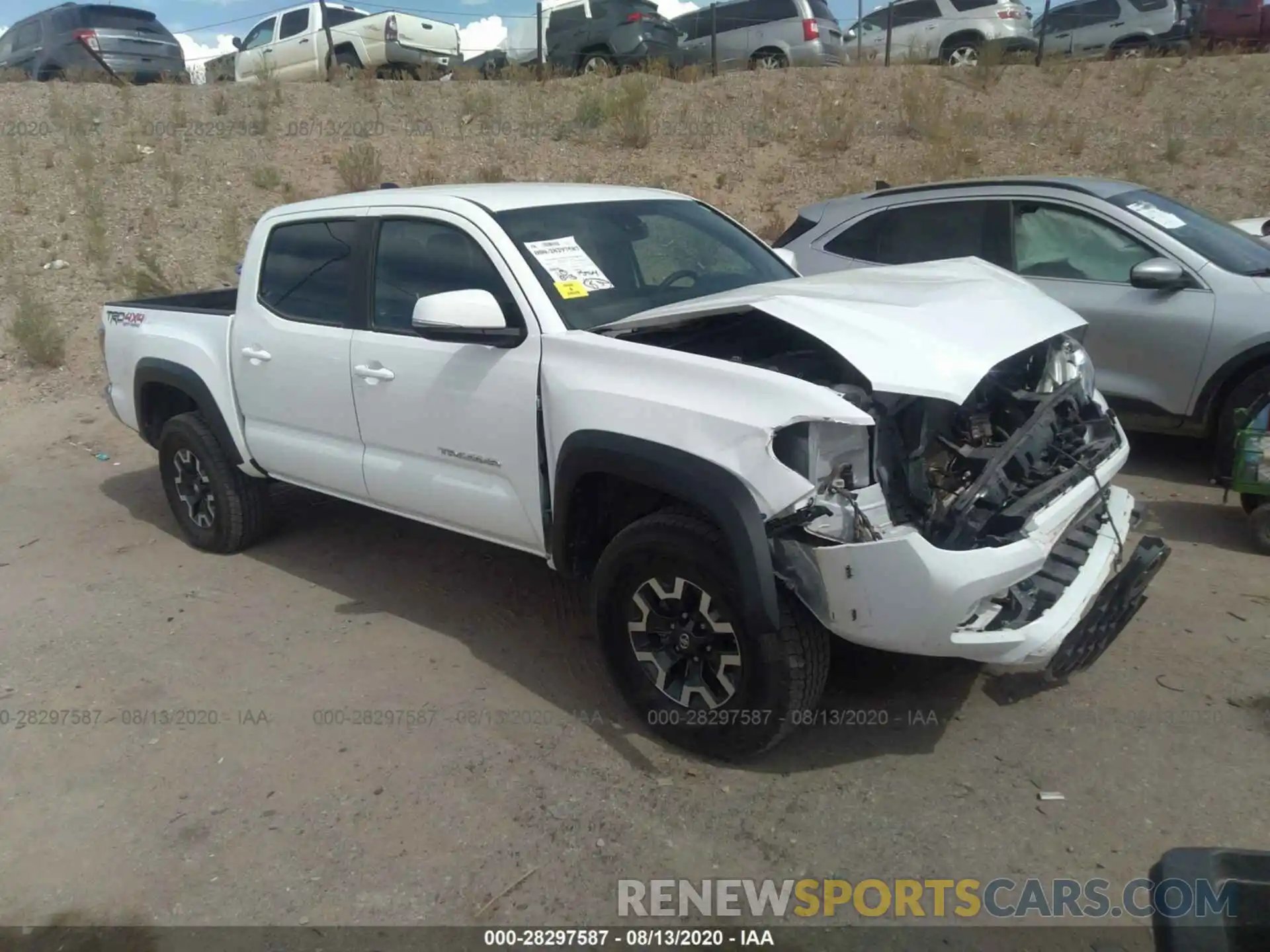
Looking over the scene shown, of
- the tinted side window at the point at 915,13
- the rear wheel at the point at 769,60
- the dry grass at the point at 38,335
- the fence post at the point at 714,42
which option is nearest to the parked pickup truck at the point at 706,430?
the dry grass at the point at 38,335

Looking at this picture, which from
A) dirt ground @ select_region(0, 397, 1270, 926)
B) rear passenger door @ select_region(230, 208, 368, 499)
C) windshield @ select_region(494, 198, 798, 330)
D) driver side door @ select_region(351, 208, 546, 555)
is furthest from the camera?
rear passenger door @ select_region(230, 208, 368, 499)

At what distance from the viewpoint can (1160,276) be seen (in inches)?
222

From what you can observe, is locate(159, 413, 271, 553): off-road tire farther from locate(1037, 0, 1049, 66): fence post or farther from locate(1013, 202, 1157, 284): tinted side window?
locate(1037, 0, 1049, 66): fence post

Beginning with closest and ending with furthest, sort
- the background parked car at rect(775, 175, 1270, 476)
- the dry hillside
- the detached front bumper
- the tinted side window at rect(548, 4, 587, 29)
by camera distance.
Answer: the detached front bumper, the background parked car at rect(775, 175, 1270, 476), the dry hillside, the tinted side window at rect(548, 4, 587, 29)

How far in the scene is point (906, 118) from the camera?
48.0 ft

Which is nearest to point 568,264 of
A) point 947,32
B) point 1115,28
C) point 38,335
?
point 38,335

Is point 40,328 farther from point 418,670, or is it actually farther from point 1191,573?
point 1191,573

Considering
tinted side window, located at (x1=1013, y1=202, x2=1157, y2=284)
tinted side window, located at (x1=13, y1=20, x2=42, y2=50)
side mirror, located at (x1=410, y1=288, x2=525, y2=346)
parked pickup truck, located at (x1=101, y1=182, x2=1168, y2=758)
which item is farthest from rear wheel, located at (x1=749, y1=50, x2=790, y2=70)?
side mirror, located at (x1=410, y1=288, x2=525, y2=346)

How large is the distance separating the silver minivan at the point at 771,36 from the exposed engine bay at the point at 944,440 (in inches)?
561

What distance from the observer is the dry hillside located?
12.2 m

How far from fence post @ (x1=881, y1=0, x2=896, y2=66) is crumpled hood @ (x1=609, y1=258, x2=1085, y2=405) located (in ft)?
46.7

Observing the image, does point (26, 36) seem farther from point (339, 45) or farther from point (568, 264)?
point (568, 264)

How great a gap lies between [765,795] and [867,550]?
0.96m

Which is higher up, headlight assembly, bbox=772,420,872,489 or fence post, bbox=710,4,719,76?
fence post, bbox=710,4,719,76
